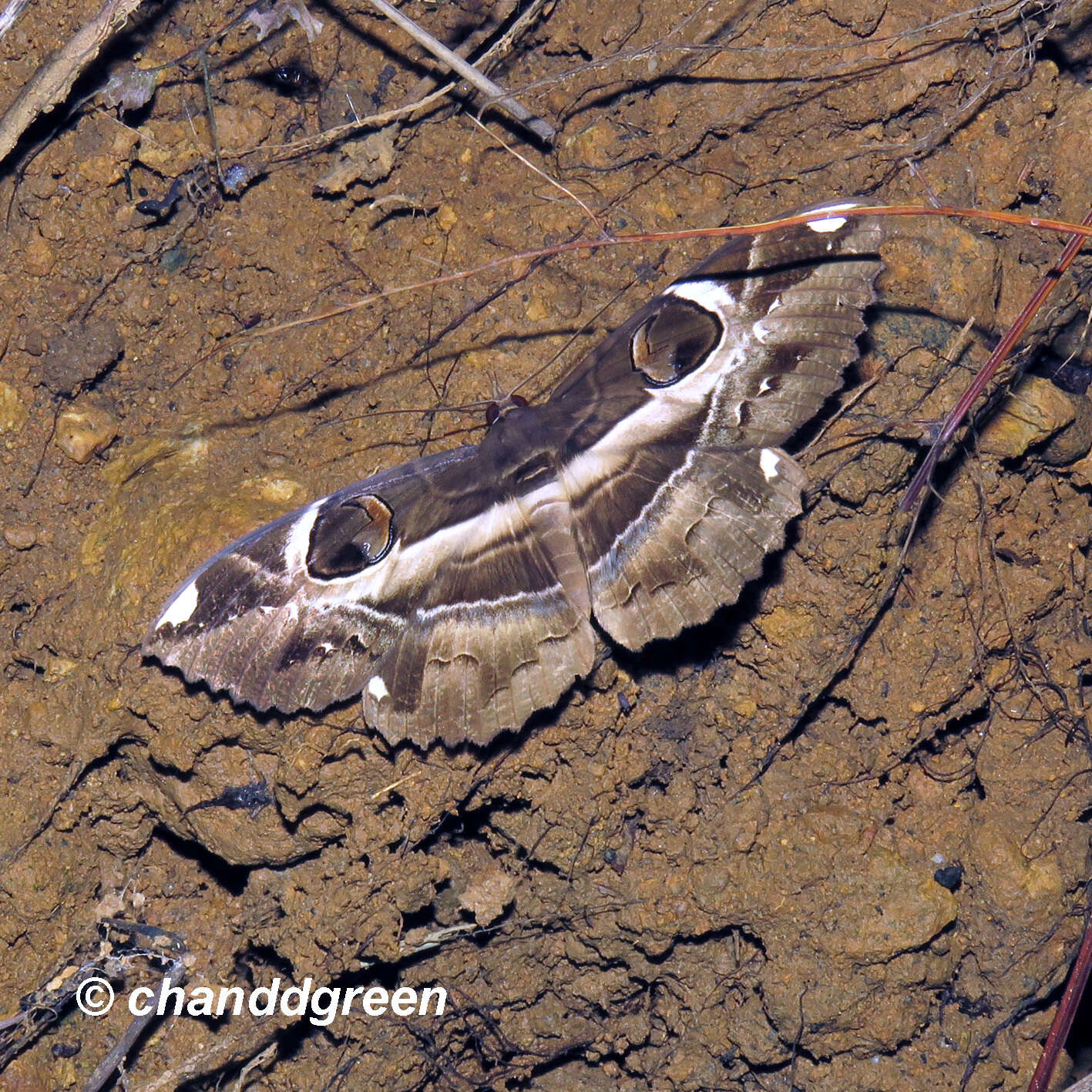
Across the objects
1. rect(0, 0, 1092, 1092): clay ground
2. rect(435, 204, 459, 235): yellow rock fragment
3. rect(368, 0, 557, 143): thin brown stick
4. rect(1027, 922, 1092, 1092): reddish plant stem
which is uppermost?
rect(368, 0, 557, 143): thin brown stick

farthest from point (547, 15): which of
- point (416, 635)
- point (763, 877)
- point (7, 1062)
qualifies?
point (7, 1062)

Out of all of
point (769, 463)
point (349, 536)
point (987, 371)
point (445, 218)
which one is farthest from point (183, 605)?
point (987, 371)

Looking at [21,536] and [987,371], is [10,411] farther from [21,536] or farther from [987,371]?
[987,371]

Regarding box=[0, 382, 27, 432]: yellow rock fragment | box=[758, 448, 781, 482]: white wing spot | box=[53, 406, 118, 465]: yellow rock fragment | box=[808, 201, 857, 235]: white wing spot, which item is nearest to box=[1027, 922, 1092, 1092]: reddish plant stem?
box=[758, 448, 781, 482]: white wing spot

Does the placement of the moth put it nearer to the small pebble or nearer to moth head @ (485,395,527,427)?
moth head @ (485,395,527,427)

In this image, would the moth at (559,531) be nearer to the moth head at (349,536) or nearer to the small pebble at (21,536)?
the moth head at (349,536)
